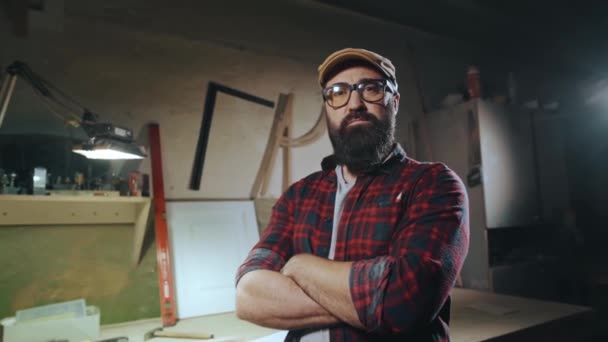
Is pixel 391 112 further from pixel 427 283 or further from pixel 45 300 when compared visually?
pixel 45 300

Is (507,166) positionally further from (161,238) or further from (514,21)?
(161,238)

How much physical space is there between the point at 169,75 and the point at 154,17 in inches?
13.6

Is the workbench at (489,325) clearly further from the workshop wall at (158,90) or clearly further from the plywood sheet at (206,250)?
the workshop wall at (158,90)

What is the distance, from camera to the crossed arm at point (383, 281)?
34.4 inches

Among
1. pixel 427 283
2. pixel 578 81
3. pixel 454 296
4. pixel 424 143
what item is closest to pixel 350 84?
pixel 427 283

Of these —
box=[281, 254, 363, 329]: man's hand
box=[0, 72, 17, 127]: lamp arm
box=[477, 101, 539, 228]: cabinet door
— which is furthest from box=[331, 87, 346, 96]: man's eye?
box=[477, 101, 539, 228]: cabinet door

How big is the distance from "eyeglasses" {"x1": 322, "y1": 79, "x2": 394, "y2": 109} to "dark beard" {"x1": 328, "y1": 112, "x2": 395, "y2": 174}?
56 mm

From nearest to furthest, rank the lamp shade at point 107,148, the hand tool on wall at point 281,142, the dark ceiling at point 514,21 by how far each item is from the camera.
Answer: the lamp shade at point 107,148
the hand tool on wall at point 281,142
the dark ceiling at point 514,21

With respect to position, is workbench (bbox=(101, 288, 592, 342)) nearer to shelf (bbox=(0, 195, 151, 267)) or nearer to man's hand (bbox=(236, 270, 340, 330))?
shelf (bbox=(0, 195, 151, 267))

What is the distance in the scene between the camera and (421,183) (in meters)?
1.07

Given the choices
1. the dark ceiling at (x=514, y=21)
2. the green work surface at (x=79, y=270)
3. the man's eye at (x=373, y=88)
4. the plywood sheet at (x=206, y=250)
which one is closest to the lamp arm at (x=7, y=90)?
the green work surface at (x=79, y=270)

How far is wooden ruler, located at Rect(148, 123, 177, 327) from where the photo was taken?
173 cm

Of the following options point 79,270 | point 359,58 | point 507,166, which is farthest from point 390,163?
point 507,166

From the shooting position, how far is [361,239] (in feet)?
3.44
